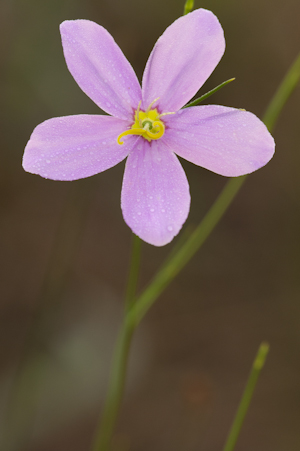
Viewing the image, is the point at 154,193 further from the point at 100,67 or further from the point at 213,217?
the point at 213,217

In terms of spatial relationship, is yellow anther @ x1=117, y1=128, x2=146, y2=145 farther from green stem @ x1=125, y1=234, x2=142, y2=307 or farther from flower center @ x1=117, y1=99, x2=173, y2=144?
green stem @ x1=125, y1=234, x2=142, y2=307

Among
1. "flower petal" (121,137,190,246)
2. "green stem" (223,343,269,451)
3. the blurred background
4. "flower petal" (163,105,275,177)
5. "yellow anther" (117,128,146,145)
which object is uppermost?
"flower petal" (163,105,275,177)

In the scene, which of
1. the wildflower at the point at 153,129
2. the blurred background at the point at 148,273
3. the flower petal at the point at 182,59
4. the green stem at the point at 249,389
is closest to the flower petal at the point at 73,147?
the wildflower at the point at 153,129

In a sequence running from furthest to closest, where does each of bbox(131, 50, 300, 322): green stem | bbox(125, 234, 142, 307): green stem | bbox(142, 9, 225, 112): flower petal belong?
bbox(131, 50, 300, 322): green stem → bbox(125, 234, 142, 307): green stem → bbox(142, 9, 225, 112): flower petal

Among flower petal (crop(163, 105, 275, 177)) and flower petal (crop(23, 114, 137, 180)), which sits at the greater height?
flower petal (crop(163, 105, 275, 177))

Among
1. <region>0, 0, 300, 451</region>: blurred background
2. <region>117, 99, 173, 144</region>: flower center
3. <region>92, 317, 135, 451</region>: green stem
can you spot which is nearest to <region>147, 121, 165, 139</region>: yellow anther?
<region>117, 99, 173, 144</region>: flower center

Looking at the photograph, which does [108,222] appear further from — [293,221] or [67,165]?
[67,165]

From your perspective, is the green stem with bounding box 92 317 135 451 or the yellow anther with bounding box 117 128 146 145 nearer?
the yellow anther with bounding box 117 128 146 145
